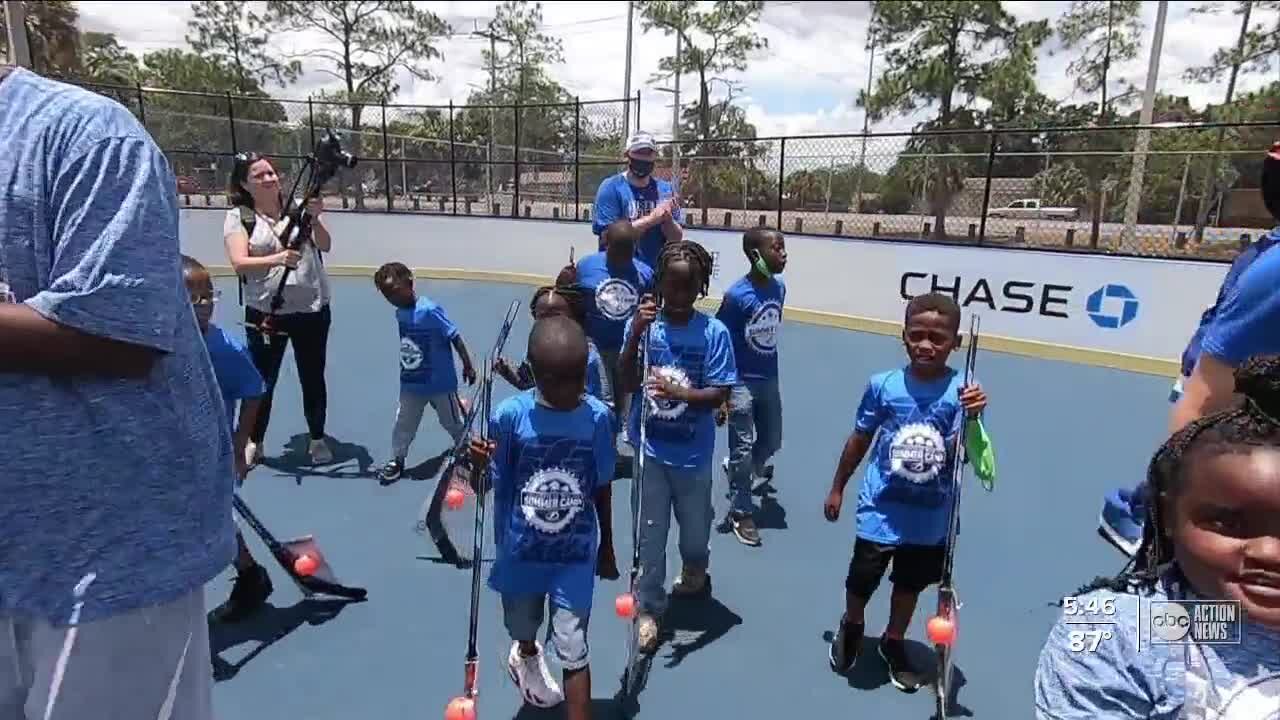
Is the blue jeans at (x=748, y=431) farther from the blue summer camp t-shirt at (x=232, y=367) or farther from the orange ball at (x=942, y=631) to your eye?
the blue summer camp t-shirt at (x=232, y=367)

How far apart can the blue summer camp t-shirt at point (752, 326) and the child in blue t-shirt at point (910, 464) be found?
1331mm

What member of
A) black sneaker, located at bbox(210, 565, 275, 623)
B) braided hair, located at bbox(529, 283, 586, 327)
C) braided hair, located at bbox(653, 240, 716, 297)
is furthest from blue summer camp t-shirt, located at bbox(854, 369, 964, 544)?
black sneaker, located at bbox(210, 565, 275, 623)

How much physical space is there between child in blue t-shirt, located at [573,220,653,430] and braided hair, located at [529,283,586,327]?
0.07m

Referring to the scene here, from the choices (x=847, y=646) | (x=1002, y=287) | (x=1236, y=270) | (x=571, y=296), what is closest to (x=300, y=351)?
(x=571, y=296)

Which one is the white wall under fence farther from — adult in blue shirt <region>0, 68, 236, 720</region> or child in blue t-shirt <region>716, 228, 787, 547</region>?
adult in blue shirt <region>0, 68, 236, 720</region>

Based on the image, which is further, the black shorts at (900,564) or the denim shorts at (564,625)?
the black shorts at (900,564)

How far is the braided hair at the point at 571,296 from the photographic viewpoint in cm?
394

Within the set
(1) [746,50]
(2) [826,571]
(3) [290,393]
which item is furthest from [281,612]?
(1) [746,50]

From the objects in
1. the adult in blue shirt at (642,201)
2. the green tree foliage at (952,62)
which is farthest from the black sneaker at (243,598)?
the green tree foliage at (952,62)

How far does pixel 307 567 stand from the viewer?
3.20m

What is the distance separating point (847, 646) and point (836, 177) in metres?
13.2

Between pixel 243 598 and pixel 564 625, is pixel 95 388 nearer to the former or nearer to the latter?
pixel 564 625

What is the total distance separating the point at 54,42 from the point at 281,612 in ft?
88.8

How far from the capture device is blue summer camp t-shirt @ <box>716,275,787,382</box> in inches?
164
